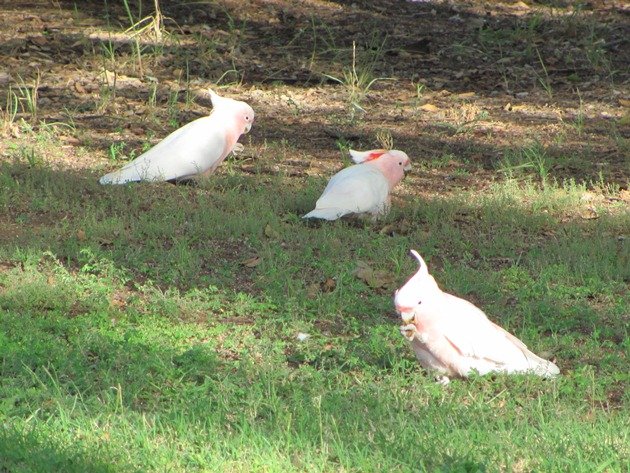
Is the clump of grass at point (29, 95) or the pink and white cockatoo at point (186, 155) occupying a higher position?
the pink and white cockatoo at point (186, 155)

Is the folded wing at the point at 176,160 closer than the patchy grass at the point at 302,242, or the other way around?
the patchy grass at the point at 302,242

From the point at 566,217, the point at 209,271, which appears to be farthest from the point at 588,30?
the point at 209,271

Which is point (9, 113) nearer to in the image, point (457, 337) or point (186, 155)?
point (186, 155)

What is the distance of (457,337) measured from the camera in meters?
4.18

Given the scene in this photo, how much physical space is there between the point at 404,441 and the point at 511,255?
2678mm

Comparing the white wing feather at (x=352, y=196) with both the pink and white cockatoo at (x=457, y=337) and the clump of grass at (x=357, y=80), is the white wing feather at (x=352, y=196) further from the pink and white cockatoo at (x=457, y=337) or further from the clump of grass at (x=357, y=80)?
the clump of grass at (x=357, y=80)

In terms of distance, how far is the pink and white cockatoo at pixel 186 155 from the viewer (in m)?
6.93

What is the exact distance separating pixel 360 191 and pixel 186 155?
4.59ft

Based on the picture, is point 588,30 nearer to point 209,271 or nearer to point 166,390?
point 209,271

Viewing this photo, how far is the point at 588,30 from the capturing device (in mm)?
11070

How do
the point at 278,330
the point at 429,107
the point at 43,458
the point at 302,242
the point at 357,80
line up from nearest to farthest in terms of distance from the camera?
1. the point at 43,458
2. the point at 278,330
3. the point at 302,242
4. the point at 429,107
5. the point at 357,80

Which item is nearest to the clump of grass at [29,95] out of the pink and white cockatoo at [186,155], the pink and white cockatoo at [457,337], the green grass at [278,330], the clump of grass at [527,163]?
the green grass at [278,330]

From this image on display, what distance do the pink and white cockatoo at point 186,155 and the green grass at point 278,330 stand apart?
0.40 feet

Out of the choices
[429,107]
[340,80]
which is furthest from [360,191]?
[340,80]
